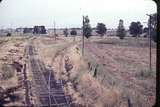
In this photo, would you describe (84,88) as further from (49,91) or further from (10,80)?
(10,80)

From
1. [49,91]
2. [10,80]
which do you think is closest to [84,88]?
[49,91]

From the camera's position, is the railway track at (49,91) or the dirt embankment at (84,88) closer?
the railway track at (49,91)

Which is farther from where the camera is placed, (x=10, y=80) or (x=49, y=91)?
(x=10, y=80)

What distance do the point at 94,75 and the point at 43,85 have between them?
193 cm

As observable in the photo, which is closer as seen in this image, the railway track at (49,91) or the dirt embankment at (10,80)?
the dirt embankment at (10,80)

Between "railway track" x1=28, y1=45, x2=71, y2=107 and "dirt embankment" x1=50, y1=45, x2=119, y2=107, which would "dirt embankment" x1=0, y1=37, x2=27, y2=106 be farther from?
"dirt embankment" x1=50, y1=45, x2=119, y2=107

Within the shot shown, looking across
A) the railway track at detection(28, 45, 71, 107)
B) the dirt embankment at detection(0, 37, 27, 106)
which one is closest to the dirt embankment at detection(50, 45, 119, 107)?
the railway track at detection(28, 45, 71, 107)

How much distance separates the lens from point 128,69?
1048 cm

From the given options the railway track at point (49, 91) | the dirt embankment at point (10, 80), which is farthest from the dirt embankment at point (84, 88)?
the dirt embankment at point (10, 80)

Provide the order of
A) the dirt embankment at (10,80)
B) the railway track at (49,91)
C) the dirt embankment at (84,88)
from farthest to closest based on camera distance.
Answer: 1. the dirt embankment at (84,88)
2. the railway track at (49,91)
3. the dirt embankment at (10,80)

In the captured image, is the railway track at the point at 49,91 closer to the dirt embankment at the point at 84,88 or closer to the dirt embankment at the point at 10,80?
the dirt embankment at the point at 84,88

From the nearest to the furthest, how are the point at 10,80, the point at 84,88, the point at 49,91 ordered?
the point at 49,91
the point at 10,80
the point at 84,88

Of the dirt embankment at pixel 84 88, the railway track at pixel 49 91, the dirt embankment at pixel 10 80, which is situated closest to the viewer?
the dirt embankment at pixel 10 80

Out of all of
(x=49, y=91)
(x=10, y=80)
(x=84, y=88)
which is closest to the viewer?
(x=49, y=91)
